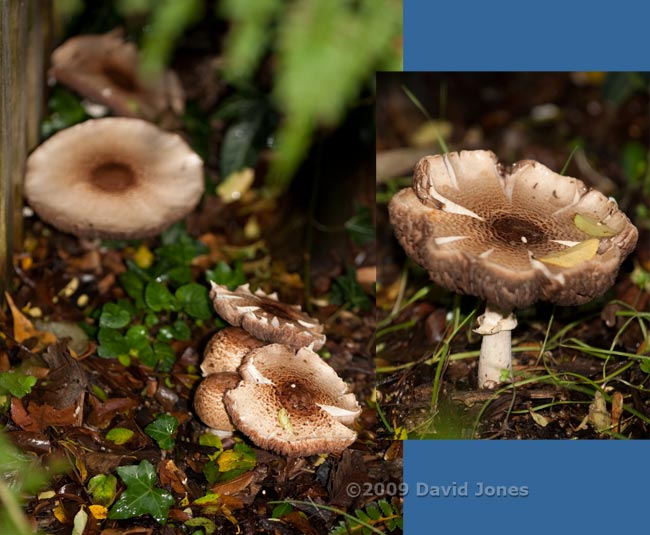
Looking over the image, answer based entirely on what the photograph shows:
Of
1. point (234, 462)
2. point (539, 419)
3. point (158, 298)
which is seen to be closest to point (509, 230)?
point (539, 419)

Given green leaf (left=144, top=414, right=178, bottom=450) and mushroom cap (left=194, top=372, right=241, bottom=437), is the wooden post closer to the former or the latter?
green leaf (left=144, top=414, right=178, bottom=450)

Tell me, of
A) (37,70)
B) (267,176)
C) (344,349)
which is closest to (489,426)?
(344,349)

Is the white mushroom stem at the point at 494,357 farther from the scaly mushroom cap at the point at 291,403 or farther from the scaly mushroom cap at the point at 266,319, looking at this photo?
the scaly mushroom cap at the point at 266,319

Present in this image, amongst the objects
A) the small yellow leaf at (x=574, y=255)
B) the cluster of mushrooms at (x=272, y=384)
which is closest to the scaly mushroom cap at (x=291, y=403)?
the cluster of mushrooms at (x=272, y=384)

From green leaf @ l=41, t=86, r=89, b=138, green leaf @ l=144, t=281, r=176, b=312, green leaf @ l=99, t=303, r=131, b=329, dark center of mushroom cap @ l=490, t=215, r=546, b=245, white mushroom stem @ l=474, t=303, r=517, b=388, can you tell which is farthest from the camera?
green leaf @ l=41, t=86, r=89, b=138

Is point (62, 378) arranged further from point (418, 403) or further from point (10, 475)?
point (418, 403)

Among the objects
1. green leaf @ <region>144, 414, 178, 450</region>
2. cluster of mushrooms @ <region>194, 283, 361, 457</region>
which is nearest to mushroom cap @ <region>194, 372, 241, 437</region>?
cluster of mushrooms @ <region>194, 283, 361, 457</region>
